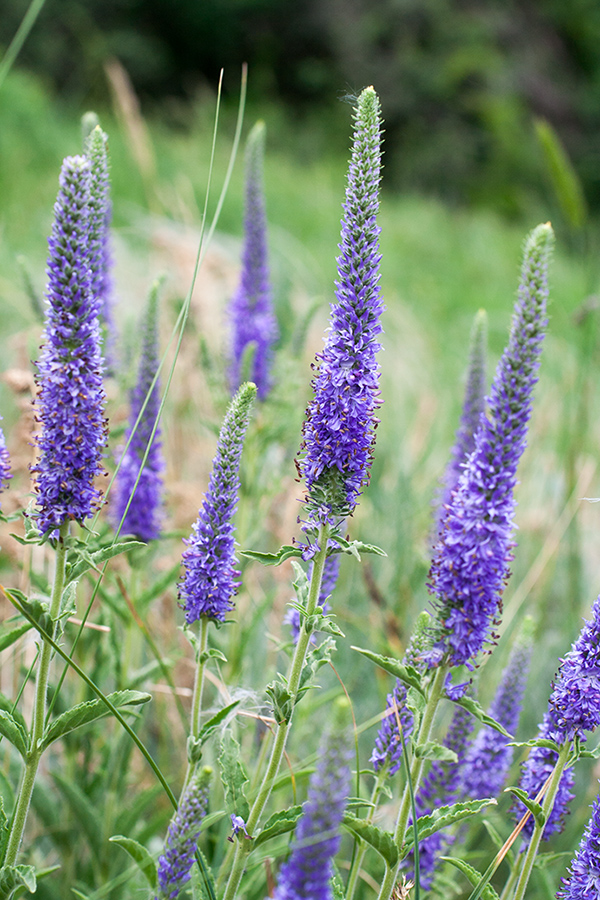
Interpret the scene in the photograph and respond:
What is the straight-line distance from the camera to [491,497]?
6.07 feet

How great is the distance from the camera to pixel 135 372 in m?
3.41

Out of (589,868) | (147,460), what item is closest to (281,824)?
(589,868)

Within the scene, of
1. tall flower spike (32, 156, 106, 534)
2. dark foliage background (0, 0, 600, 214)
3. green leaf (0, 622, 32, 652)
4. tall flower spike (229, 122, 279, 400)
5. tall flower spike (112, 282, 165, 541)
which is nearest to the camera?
tall flower spike (32, 156, 106, 534)

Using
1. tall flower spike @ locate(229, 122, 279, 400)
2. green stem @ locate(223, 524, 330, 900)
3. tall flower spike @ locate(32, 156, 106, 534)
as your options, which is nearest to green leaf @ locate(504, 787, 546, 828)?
green stem @ locate(223, 524, 330, 900)

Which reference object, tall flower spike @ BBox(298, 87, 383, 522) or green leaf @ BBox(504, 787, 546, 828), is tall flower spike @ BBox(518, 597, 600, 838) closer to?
green leaf @ BBox(504, 787, 546, 828)

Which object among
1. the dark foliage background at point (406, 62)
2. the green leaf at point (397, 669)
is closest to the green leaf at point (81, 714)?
the green leaf at point (397, 669)

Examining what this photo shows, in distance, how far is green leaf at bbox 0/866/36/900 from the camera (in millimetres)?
1869

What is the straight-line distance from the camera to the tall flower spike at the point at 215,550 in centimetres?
202

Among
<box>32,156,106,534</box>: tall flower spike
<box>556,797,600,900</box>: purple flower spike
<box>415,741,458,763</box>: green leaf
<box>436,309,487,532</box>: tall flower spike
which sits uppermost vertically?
<box>436,309,487,532</box>: tall flower spike

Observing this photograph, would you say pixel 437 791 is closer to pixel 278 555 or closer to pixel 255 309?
pixel 278 555

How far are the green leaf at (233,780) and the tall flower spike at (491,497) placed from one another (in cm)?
65

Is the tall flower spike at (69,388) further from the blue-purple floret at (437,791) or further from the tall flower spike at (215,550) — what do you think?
the blue-purple floret at (437,791)

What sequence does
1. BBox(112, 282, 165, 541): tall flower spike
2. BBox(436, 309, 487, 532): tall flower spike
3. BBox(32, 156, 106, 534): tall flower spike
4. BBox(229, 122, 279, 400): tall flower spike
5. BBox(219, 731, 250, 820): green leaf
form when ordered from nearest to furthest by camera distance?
1. BBox(32, 156, 106, 534): tall flower spike
2. BBox(219, 731, 250, 820): green leaf
3. BBox(112, 282, 165, 541): tall flower spike
4. BBox(436, 309, 487, 532): tall flower spike
5. BBox(229, 122, 279, 400): tall flower spike

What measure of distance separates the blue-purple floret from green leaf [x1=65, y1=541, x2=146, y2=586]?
4.00 feet
